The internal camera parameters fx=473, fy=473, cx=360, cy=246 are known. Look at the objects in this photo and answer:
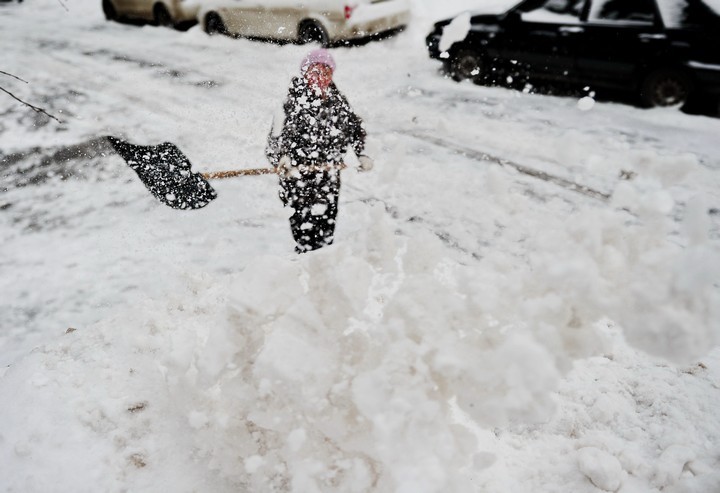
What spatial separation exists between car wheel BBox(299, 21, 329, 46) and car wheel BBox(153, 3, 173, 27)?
396cm

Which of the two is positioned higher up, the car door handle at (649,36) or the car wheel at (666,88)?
the car door handle at (649,36)

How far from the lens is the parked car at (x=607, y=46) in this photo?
17.2ft

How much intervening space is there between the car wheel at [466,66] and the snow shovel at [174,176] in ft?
12.9

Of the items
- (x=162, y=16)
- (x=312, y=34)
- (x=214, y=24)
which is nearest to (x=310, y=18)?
(x=312, y=34)

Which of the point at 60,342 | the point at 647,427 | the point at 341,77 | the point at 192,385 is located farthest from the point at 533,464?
the point at 341,77

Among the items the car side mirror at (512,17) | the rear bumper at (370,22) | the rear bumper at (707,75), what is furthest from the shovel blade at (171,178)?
the rear bumper at (707,75)

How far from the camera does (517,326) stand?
5.81ft

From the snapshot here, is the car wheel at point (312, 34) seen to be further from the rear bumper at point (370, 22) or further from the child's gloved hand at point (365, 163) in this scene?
the child's gloved hand at point (365, 163)

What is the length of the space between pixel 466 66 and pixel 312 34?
3237 mm

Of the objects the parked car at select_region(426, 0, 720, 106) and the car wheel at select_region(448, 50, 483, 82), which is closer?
the parked car at select_region(426, 0, 720, 106)

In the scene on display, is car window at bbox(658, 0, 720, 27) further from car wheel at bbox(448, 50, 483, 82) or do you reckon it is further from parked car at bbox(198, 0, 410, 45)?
parked car at bbox(198, 0, 410, 45)

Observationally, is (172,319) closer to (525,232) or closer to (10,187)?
(525,232)

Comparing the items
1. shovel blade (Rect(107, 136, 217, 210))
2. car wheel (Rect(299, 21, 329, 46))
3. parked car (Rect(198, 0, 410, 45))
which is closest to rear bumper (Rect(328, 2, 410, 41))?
parked car (Rect(198, 0, 410, 45))

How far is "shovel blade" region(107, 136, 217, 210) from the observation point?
4.23m
